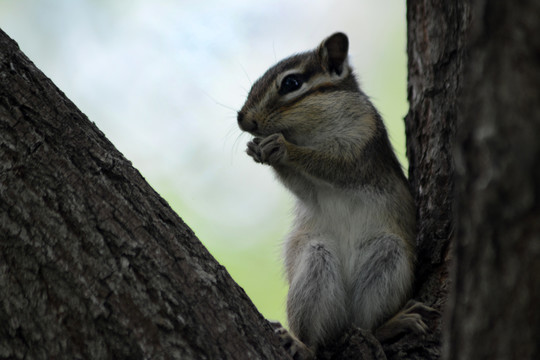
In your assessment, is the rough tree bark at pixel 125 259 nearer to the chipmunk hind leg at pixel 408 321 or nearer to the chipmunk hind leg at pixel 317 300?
the chipmunk hind leg at pixel 408 321

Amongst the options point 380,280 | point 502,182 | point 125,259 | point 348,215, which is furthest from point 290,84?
point 502,182

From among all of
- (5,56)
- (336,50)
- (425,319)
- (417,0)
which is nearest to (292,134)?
(336,50)

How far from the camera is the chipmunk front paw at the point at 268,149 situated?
4.09 metres

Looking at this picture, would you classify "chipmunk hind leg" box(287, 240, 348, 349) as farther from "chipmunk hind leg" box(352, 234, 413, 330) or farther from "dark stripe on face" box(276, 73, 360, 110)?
"dark stripe on face" box(276, 73, 360, 110)

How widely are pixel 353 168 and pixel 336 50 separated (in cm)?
100

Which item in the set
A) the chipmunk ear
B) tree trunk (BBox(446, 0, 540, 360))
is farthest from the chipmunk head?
tree trunk (BBox(446, 0, 540, 360))

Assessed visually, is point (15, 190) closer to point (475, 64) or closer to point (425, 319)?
point (475, 64)

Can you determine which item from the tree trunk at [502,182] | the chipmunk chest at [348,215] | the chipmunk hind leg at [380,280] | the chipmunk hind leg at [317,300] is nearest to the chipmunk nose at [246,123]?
the chipmunk chest at [348,215]

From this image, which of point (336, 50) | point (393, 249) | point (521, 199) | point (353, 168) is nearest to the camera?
point (521, 199)

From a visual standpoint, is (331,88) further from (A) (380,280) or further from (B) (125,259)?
(B) (125,259)

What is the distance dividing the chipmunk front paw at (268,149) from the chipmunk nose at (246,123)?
0.15 m

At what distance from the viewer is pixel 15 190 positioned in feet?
8.02

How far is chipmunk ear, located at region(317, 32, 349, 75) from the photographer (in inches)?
184

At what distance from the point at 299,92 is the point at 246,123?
1.42 ft
